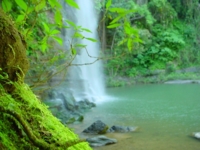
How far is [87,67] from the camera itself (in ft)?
53.6

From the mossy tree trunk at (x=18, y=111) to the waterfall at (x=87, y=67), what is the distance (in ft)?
Result: 38.3

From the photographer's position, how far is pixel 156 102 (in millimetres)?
10359

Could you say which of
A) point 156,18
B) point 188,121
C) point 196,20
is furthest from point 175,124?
point 196,20

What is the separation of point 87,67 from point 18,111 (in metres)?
15.6

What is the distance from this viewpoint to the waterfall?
1308 centimetres

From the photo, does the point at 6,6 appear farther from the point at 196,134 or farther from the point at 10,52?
the point at 196,134

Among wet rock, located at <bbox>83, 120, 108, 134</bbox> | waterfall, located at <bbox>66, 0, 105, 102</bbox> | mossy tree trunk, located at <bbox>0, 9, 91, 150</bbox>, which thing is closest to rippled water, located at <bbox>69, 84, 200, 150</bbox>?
wet rock, located at <bbox>83, 120, 108, 134</bbox>

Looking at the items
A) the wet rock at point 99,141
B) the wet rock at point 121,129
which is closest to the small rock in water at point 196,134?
the wet rock at point 121,129

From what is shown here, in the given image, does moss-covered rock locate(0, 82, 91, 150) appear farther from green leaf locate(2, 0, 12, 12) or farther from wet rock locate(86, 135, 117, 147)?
wet rock locate(86, 135, 117, 147)

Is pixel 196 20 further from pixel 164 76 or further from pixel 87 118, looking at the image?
pixel 87 118

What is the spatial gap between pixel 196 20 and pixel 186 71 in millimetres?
5395

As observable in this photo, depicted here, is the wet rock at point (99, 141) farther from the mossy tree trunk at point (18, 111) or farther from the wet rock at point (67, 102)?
the mossy tree trunk at point (18, 111)

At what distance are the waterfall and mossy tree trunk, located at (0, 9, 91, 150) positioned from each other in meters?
11.7

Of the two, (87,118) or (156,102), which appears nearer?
(87,118)
